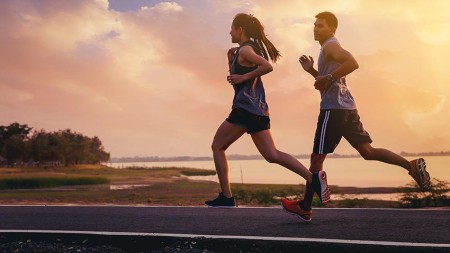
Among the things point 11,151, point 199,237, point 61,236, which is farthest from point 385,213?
point 11,151

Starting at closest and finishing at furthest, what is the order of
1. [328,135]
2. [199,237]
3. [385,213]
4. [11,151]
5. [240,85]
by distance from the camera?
1. [199,237]
2. [328,135]
3. [240,85]
4. [385,213]
5. [11,151]

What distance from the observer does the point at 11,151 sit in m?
102

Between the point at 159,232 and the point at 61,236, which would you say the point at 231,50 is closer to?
the point at 159,232

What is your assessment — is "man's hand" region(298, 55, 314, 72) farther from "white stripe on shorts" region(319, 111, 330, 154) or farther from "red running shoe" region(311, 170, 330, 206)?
"red running shoe" region(311, 170, 330, 206)

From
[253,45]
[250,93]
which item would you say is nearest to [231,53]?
[253,45]

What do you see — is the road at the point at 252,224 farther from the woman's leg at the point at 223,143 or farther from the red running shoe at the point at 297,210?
the woman's leg at the point at 223,143

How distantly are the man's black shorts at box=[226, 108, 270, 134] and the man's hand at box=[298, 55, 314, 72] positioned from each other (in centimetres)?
78

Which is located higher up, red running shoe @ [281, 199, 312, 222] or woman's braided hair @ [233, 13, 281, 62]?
woman's braided hair @ [233, 13, 281, 62]

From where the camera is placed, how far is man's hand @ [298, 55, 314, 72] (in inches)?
248

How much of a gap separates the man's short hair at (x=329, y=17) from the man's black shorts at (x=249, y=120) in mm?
1318

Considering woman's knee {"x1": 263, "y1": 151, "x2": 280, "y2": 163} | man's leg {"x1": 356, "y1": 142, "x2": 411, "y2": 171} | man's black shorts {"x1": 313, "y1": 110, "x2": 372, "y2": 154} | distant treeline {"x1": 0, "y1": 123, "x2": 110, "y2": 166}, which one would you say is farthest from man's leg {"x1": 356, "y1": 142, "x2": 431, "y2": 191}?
distant treeline {"x1": 0, "y1": 123, "x2": 110, "y2": 166}

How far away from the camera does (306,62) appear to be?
6.36 metres

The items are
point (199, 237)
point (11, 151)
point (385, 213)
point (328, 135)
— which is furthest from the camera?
point (11, 151)

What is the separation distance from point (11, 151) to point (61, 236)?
104476 mm
